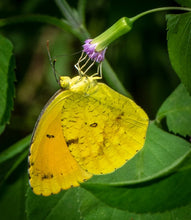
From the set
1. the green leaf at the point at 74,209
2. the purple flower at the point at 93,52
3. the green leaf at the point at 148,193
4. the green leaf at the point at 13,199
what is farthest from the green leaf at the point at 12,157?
the green leaf at the point at 148,193

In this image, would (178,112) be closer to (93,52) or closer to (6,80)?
(93,52)

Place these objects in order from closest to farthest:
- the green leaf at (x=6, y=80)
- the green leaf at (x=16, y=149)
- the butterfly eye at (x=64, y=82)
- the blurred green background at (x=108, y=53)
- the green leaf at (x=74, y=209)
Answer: the green leaf at (x=74, y=209)
the butterfly eye at (x=64, y=82)
the green leaf at (x=6, y=80)
the green leaf at (x=16, y=149)
the blurred green background at (x=108, y=53)

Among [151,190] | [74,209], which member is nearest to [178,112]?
[74,209]

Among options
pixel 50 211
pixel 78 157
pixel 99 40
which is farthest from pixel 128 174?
pixel 99 40

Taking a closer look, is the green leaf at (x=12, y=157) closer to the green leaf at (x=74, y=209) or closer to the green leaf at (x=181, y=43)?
the green leaf at (x=74, y=209)

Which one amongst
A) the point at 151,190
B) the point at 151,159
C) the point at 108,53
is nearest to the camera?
the point at 151,190

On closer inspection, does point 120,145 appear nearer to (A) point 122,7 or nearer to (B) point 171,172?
(B) point 171,172

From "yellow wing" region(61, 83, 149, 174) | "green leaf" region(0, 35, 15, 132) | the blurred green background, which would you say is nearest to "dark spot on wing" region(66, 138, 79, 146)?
"yellow wing" region(61, 83, 149, 174)
